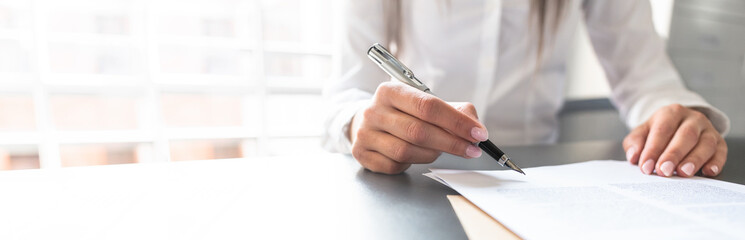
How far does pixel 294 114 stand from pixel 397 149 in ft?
6.33

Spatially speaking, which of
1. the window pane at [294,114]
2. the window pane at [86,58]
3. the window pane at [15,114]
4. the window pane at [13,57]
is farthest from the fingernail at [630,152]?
the window pane at [15,114]

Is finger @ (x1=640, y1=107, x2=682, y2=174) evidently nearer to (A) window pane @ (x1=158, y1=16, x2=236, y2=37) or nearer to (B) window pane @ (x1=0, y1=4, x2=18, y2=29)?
(A) window pane @ (x1=158, y1=16, x2=236, y2=37)

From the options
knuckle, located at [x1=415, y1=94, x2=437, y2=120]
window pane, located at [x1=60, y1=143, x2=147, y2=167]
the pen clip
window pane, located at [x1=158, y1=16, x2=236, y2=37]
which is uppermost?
window pane, located at [x1=158, y1=16, x2=236, y2=37]

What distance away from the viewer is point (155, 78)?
1670 mm

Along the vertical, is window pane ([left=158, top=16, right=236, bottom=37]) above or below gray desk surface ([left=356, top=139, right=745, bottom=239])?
above

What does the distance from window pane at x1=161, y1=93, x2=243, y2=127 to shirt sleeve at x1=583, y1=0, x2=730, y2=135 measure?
1835 mm

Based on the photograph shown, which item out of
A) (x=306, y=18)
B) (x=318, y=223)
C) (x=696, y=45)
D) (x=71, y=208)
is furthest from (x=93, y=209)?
(x=306, y=18)

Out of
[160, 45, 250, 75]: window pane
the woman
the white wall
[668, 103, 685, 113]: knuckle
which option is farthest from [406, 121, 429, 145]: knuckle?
[160, 45, 250, 75]: window pane

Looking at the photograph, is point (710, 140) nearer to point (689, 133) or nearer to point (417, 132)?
point (689, 133)

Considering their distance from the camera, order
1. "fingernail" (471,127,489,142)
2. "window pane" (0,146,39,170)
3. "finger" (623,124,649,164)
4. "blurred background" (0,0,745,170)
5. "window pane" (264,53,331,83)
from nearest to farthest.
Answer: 1. "fingernail" (471,127,489,142)
2. "finger" (623,124,649,164)
3. "blurred background" (0,0,745,170)
4. "window pane" (0,146,39,170)
5. "window pane" (264,53,331,83)

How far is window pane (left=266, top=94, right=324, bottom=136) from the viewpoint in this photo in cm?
210

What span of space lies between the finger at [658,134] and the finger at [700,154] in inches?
0.9

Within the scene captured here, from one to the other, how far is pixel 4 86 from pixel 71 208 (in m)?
1.91

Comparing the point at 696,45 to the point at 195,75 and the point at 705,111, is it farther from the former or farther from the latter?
the point at 195,75
